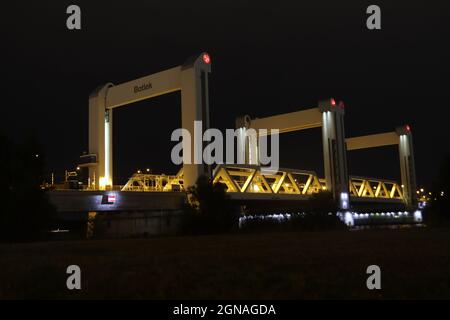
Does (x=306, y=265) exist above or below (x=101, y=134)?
below

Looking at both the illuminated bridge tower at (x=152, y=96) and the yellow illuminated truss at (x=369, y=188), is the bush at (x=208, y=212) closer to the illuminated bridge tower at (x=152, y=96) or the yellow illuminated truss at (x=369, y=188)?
the illuminated bridge tower at (x=152, y=96)

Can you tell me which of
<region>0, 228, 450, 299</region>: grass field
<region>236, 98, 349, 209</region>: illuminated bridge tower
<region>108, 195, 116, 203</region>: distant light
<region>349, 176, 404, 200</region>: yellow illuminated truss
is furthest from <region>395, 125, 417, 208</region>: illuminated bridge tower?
<region>0, 228, 450, 299</region>: grass field

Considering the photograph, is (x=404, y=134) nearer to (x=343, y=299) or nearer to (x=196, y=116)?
(x=196, y=116)

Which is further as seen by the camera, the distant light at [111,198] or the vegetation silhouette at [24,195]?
the distant light at [111,198]

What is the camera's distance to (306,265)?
12.6 metres

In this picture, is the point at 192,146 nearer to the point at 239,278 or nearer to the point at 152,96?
the point at 152,96

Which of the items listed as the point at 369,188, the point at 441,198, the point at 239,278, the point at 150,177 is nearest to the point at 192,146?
the point at 150,177

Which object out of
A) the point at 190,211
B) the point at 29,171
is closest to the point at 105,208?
the point at 190,211

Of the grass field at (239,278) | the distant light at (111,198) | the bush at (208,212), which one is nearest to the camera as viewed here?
the grass field at (239,278)

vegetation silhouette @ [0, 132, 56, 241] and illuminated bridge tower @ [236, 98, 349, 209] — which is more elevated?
illuminated bridge tower @ [236, 98, 349, 209]

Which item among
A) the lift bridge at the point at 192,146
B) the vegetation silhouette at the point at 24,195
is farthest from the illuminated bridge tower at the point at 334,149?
the vegetation silhouette at the point at 24,195

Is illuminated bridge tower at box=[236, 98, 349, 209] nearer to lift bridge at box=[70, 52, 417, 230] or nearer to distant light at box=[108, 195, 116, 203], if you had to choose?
lift bridge at box=[70, 52, 417, 230]
